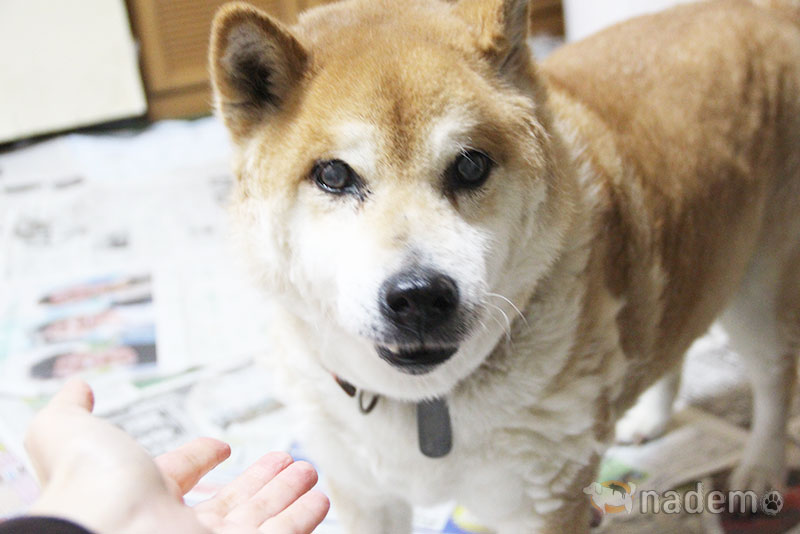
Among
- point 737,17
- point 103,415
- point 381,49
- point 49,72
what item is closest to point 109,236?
point 103,415

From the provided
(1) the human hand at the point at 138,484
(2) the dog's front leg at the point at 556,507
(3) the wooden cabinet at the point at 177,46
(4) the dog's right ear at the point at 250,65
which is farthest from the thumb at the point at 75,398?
(3) the wooden cabinet at the point at 177,46

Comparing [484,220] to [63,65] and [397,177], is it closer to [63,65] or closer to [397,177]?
[397,177]

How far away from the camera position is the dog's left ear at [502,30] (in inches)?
32.8

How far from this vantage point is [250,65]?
82cm

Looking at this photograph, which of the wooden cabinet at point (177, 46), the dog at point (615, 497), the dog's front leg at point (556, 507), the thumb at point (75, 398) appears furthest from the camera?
the wooden cabinet at point (177, 46)

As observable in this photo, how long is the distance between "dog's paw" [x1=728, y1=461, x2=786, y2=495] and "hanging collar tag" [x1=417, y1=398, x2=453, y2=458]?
2.04ft

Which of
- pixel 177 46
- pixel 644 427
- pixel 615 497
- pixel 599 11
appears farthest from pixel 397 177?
pixel 177 46

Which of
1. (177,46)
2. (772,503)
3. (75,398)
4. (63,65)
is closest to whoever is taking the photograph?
(75,398)

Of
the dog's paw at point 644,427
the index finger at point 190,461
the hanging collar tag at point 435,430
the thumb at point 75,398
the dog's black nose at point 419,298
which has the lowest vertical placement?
the dog's paw at point 644,427

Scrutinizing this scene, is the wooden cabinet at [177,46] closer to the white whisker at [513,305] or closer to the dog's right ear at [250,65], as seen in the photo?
the dog's right ear at [250,65]

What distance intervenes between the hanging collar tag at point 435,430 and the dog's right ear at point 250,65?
1.28ft

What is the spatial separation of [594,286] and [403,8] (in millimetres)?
413

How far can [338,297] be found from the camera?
2.47ft

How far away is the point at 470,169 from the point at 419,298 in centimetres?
17
